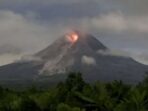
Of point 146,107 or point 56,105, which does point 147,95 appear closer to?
point 146,107

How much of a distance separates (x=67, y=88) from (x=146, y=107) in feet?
31.0

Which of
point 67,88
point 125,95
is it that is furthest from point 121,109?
point 67,88

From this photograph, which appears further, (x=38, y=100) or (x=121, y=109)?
(x=38, y=100)

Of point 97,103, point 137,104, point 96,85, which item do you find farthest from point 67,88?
point 137,104

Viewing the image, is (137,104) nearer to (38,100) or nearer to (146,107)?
(146,107)

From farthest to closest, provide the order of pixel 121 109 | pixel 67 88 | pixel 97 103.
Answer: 1. pixel 67 88
2. pixel 97 103
3. pixel 121 109

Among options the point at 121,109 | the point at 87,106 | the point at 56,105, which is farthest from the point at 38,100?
the point at 121,109

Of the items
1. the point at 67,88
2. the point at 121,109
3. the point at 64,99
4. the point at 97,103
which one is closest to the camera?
the point at 121,109

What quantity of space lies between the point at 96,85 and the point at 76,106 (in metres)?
3.65

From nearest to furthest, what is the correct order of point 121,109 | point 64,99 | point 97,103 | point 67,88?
point 121,109 < point 97,103 < point 64,99 < point 67,88

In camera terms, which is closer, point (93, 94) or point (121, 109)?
point (121, 109)

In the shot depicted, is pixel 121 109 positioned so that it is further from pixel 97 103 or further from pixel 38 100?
pixel 38 100

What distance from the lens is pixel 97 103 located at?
116ft

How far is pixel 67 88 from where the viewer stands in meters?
42.0
